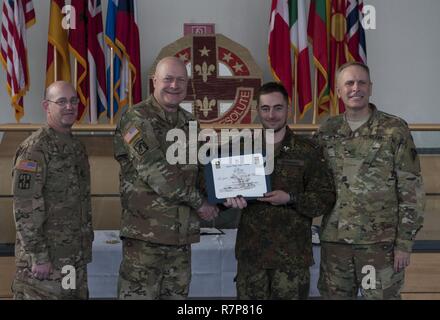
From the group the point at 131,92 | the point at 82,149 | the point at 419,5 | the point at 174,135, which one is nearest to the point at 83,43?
the point at 131,92

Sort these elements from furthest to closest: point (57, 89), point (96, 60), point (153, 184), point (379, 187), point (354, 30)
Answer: point (96, 60) → point (354, 30) → point (57, 89) → point (379, 187) → point (153, 184)

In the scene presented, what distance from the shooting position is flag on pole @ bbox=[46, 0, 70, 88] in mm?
5117

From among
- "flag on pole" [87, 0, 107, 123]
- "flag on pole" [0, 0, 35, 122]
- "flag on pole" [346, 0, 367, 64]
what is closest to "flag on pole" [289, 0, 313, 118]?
"flag on pole" [346, 0, 367, 64]

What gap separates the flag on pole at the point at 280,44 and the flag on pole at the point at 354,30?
55 centimetres

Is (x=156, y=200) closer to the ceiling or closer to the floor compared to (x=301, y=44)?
closer to the floor

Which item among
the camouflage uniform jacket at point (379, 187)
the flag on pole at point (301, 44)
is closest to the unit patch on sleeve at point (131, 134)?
the camouflage uniform jacket at point (379, 187)

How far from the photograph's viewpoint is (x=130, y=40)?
5.27m

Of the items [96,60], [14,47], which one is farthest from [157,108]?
[14,47]

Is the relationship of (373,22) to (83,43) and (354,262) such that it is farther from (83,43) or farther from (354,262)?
(354,262)

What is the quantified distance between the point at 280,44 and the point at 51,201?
316 centimetres

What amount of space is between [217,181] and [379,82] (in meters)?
3.64

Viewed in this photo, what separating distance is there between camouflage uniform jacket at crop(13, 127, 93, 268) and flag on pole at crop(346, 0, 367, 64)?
3076mm

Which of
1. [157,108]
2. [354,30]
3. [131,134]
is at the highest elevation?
[354,30]

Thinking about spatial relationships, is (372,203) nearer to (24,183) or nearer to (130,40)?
(24,183)
